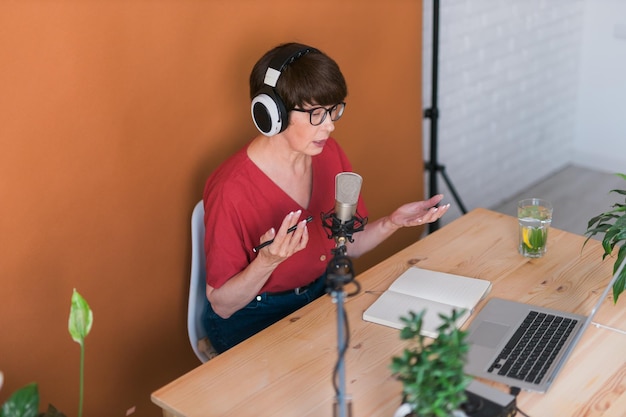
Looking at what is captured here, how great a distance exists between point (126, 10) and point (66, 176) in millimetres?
442

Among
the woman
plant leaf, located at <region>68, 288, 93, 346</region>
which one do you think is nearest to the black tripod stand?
the woman

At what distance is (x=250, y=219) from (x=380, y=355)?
550 mm

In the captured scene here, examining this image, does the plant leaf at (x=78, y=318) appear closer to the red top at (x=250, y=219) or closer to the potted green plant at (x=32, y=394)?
the potted green plant at (x=32, y=394)

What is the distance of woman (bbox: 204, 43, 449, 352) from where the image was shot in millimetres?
1923

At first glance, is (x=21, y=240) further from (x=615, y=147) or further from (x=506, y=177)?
(x=615, y=147)

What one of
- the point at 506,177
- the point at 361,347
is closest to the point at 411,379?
the point at 361,347

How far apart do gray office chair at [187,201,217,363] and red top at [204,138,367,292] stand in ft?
0.18

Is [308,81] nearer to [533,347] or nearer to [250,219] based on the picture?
[250,219]

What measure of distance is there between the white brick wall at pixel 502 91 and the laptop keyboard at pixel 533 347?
1669mm

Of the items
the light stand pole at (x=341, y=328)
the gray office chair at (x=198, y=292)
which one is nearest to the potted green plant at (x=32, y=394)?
the light stand pole at (x=341, y=328)

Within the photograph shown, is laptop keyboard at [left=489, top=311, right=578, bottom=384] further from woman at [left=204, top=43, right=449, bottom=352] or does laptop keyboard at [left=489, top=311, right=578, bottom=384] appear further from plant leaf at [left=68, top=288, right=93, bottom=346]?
plant leaf at [left=68, top=288, right=93, bottom=346]

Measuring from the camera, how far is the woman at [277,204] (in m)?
1.92

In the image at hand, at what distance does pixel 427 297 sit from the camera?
1.85 m

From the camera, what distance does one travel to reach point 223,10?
2186mm
